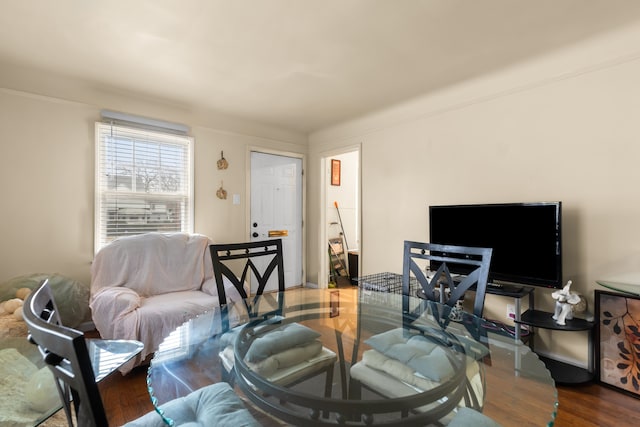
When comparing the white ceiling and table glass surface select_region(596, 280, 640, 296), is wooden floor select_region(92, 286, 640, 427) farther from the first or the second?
the white ceiling

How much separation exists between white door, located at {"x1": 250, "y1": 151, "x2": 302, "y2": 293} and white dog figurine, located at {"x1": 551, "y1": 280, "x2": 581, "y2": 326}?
3.34 meters

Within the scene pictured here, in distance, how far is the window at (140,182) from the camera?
3.29 m

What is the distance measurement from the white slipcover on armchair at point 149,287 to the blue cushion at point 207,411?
1.38m

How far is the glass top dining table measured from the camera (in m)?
1.02

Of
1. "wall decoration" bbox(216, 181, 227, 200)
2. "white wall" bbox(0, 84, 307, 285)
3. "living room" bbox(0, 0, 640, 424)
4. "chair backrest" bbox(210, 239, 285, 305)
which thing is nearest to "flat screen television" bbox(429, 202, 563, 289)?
"living room" bbox(0, 0, 640, 424)

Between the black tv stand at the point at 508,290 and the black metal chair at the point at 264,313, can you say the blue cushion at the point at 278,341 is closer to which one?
the black metal chair at the point at 264,313

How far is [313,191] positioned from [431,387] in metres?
3.97

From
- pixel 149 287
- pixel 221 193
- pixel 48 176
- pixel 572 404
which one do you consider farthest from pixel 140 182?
pixel 572 404

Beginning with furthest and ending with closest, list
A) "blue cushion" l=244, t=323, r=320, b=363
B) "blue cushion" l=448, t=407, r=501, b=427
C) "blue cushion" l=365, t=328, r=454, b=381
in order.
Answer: "blue cushion" l=244, t=323, r=320, b=363 < "blue cushion" l=365, t=328, r=454, b=381 < "blue cushion" l=448, t=407, r=501, b=427

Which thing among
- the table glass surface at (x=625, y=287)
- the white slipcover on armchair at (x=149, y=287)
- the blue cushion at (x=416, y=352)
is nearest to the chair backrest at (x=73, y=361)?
the blue cushion at (x=416, y=352)

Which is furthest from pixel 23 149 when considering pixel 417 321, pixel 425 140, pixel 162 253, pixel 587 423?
pixel 587 423

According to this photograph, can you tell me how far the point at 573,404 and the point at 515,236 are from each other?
1.20 m

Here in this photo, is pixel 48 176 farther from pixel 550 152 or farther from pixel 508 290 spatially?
pixel 550 152

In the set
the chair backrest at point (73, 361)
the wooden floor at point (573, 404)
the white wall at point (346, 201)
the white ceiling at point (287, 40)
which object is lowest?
the wooden floor at point (573, 404)
